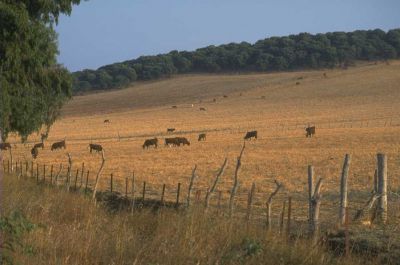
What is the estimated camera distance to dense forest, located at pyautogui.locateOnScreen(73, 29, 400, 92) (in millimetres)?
125812

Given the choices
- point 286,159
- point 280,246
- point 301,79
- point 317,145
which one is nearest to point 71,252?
point 280,246

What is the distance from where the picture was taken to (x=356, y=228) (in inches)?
390

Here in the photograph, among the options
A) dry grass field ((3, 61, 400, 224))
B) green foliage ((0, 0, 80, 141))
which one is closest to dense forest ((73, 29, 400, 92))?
dry grass field ((3, 61, 400, 224))

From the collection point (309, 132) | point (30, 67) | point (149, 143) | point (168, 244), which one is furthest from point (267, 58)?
point (168, 244)

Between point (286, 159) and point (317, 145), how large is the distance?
989cm

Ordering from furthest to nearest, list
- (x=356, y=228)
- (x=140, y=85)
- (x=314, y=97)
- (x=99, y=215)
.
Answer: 1. (x=140, y=85)
2. (x=314, y=97)
3. (x=356, y=228)
4. (x=99, y=215)

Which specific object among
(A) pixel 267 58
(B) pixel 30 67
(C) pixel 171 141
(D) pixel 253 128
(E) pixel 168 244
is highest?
(A) pixel 267 58

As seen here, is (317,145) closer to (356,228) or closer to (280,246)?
(356,228)

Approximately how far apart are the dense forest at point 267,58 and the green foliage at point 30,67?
104 metres

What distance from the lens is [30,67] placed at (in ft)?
53.1

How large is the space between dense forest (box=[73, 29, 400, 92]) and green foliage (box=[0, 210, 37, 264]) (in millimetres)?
117139

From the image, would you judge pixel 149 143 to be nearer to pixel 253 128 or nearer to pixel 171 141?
pixel 171 141

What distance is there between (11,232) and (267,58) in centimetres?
12507

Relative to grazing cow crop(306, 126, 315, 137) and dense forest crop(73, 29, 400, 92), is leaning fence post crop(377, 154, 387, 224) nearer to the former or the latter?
grazing cow crop(306, 126, 315, 137)
